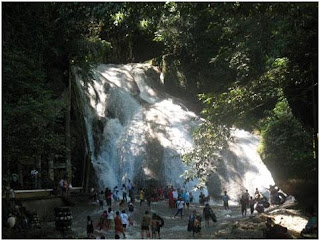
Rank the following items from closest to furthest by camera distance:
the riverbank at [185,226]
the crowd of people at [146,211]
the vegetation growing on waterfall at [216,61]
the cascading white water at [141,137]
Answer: the vegetation growing on waterfall at [216,61], the crowd of people at [146,211], the riverbank at [185,226], the cascading white water at [141,137]

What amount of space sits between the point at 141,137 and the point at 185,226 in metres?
11.1

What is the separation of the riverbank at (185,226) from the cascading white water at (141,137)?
470 centimetres

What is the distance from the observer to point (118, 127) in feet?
95.2

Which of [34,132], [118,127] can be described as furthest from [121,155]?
[34,132]

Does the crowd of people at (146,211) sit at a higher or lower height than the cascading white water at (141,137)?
lower

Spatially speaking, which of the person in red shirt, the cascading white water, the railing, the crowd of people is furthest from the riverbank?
the cascading white water

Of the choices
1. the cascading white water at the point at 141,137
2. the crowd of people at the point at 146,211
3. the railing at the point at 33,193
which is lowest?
the crowd of people at the point at 146,211

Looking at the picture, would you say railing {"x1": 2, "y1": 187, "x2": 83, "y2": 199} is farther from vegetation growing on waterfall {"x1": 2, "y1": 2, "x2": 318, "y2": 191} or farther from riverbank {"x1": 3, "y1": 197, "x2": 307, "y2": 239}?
vegetation growing on waterfall {"x1": 2, "y1": 2, "x2": 318, "y2": 191}

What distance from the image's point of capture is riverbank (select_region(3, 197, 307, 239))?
14031 mm

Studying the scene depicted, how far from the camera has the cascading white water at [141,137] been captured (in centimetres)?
2550

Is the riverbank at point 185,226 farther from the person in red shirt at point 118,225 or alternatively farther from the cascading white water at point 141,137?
the cascading white water at point 141,137

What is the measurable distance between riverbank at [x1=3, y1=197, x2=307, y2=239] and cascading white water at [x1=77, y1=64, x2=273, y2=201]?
4696mm

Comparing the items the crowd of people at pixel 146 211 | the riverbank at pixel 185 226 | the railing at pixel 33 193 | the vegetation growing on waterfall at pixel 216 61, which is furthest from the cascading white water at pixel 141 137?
the railing at pixel 33 193

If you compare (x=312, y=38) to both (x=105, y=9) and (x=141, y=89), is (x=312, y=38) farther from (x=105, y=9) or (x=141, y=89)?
(x=141, y=89)
